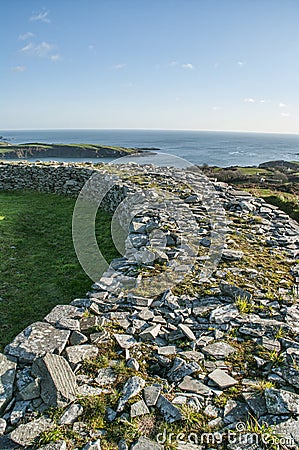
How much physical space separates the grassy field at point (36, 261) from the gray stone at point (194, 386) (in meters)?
2.95

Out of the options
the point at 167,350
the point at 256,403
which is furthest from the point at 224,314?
the point at 256,403

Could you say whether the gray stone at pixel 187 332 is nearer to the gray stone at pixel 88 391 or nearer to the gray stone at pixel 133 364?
the gray stone at pixel 133 364

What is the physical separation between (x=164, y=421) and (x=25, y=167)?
15945 mm

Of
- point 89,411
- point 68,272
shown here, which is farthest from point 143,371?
point 68,272

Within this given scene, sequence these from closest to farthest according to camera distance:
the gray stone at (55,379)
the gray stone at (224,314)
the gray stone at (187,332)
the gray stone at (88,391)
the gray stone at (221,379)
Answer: the gray stone at (55,379) → the gray stone at (88,391) → the gray stone at (221,379) → the gray stone at (187,332) → the gray stone at (224,314)

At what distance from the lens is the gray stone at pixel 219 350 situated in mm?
4078

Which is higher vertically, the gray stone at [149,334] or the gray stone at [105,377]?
the gray stone at [149,334]

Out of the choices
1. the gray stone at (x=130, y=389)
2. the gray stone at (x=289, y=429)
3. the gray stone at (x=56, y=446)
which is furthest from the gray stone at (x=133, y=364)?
the gray stone at (x=289, y=429)

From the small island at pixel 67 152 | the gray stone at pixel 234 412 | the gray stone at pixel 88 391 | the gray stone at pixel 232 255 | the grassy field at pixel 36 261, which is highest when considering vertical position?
the small island at pixel 67 152

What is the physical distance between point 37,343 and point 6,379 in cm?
57

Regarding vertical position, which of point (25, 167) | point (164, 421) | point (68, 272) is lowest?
point (68, 272)

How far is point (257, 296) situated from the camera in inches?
212

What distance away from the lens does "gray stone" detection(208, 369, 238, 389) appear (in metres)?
3.59

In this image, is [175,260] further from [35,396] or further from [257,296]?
[35,396]
